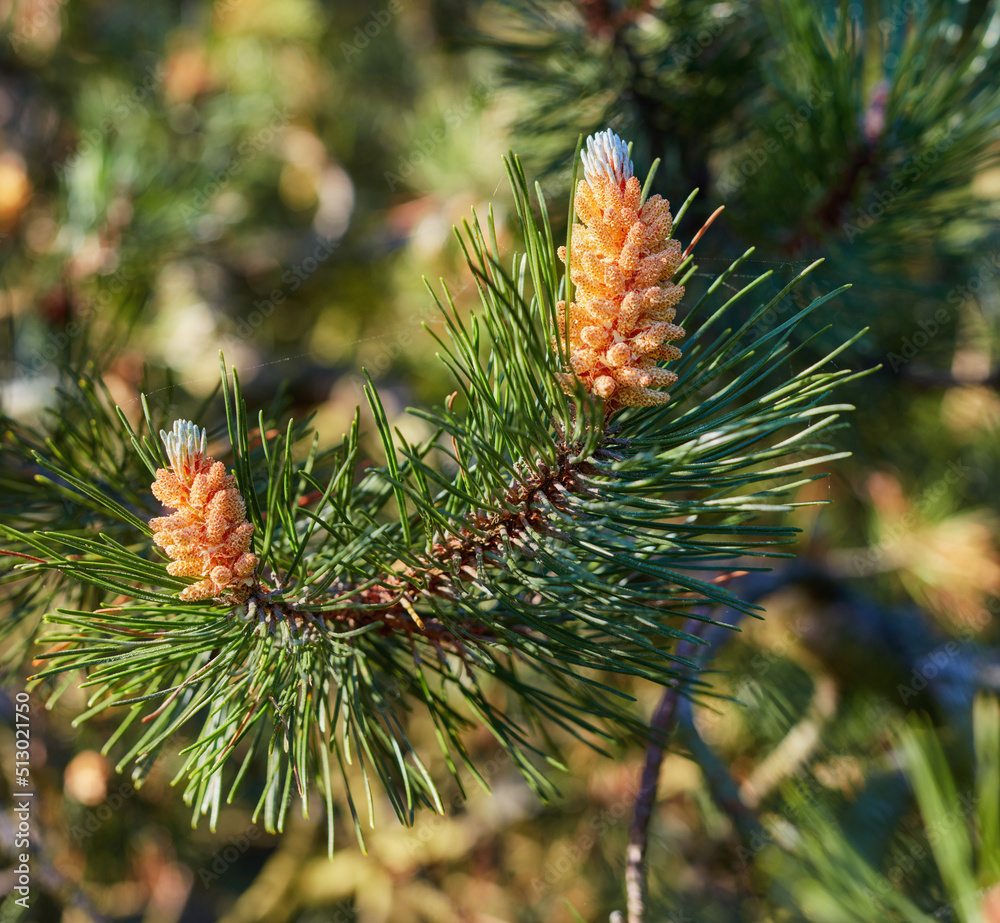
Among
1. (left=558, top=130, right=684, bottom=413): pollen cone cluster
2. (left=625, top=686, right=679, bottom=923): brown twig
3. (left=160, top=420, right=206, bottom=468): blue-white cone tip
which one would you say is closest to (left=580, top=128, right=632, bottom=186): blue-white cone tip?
(left=558, top=130, right=684, bottom=413): pollen cone cluster

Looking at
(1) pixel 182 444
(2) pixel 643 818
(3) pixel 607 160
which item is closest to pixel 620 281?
(3) pixel 607 160

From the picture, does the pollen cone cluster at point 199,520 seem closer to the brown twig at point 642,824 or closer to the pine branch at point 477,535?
the pine branch at point 477,535

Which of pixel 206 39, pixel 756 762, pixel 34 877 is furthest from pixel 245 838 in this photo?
pixel 206 39

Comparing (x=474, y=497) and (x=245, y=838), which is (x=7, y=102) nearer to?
(x=245, y=838)

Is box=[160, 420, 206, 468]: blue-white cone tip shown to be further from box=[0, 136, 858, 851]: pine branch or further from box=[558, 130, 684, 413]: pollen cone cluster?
box=[558, 130, 684, 413]: pollen cone cluster

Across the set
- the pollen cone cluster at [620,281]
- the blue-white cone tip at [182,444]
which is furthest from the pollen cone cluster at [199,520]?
the pollen cone cluster at [620,281]
